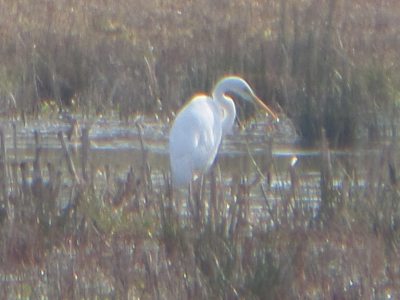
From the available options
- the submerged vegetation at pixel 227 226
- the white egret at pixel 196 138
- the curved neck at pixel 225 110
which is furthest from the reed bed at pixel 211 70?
the white egret at pixel 196 138

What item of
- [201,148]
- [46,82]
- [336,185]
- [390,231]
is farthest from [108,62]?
[390,231]

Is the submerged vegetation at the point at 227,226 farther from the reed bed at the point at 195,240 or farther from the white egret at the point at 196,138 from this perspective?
the white egret at the point at 196,138

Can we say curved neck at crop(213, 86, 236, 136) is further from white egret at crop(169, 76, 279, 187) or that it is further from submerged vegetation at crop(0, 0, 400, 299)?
submerged vegetation at crop(0, 0, 400, 299)

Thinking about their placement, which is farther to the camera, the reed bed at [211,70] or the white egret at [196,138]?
the reed bed at [211,70]

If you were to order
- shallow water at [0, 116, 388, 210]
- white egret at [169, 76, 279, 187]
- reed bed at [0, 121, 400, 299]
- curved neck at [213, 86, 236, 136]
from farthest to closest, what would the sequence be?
1. curved neck at [213, 86, 236, 136]
2. shallow water at [0, 116, 388, 210]
3. white egret at [169, 76, 279, 187]
4. reed bed at [0, 121, 400, 299]

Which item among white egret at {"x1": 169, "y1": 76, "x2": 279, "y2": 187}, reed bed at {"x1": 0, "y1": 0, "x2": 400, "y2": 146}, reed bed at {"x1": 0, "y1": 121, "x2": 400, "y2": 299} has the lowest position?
reed bed at {"x1": 0, "y1": 121, "x2": 400, "y2": 299}

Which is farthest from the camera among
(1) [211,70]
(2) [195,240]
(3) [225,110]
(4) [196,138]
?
(1) [211,70]

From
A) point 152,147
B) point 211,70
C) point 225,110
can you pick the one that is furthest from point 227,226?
point 211,70

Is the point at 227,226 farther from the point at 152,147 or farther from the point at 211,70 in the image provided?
the point at 211,70

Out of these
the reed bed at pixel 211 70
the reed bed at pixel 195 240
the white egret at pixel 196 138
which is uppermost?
the reed bed at pixel 211 70

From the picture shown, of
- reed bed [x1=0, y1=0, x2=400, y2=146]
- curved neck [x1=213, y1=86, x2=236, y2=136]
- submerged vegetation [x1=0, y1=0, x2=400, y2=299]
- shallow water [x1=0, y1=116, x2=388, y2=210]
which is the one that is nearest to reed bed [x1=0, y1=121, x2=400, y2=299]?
submerged vegetation [x1=0, y1=0, x2=400, y2=299]

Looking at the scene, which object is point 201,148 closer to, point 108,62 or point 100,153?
point 100,153

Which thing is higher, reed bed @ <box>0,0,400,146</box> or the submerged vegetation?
reed bed @ <box>0,0,400,146</box>

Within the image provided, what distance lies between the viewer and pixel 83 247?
385 centimetres
